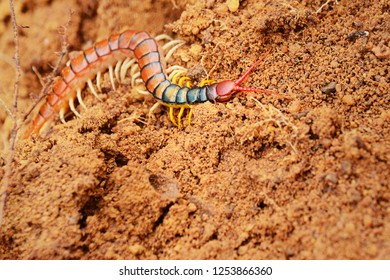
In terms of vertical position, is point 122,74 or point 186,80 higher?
point 122,74

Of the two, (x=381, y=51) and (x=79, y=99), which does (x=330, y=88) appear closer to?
(x=381, y=51)

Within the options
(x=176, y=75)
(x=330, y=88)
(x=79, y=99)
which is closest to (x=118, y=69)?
(x=79, y=99)

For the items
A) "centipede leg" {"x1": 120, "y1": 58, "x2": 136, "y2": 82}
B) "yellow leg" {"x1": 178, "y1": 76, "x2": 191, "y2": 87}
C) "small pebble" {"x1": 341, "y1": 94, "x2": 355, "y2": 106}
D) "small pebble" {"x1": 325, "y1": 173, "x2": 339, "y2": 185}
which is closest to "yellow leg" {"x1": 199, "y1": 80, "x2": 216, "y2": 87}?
"yellow leg" {"x1": 178, "y1": 76, "x2": 191, "y2": 87}

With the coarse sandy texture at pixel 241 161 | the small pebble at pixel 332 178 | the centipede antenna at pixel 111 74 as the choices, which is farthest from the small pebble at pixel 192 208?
the centipede antenna at pixel 111 74

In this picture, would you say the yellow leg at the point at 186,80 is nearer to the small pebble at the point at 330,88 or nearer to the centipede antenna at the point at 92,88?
the centipede antenna at the point at 92,88

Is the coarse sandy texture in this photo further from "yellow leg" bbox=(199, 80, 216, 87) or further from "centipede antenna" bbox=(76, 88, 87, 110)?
"centipede antenna" bbox=(76, 88, 87, 110)

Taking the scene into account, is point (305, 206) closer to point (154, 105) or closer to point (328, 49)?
point (328, 49)
